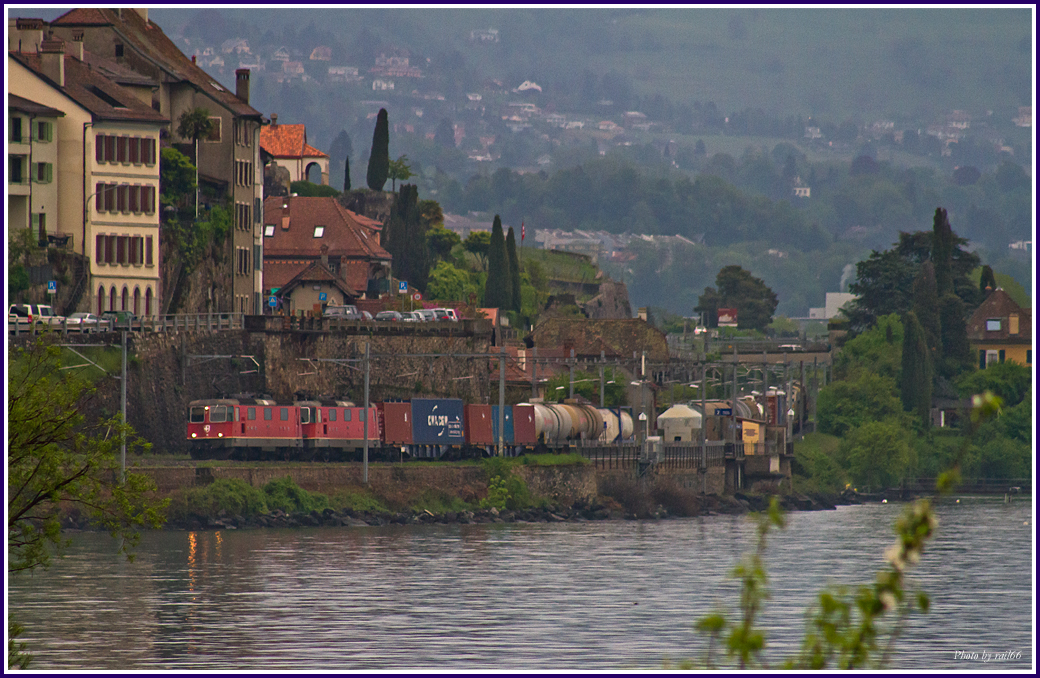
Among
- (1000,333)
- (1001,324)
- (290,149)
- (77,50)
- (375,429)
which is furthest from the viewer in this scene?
(290,149)

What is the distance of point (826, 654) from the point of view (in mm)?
16109

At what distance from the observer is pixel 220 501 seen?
273 feet

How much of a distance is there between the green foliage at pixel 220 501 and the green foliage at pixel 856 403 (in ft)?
241

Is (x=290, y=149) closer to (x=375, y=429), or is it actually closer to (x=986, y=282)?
(x=986, y=282)

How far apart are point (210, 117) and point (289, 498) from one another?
34364mm

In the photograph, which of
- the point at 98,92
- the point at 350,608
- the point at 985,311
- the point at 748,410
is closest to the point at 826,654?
the point at 350,608

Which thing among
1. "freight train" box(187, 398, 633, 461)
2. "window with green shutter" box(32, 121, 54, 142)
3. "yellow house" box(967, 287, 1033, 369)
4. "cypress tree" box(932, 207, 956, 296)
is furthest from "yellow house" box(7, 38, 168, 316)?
"yellow house" box(967, 287, 1033, 369)

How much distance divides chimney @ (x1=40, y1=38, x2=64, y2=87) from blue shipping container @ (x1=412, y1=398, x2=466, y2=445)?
2659 cm

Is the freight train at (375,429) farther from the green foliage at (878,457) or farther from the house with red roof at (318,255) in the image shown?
the green foliage at (878,457)

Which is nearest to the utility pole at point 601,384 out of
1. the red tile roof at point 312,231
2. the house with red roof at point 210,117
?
the red tile roof at point 312,231

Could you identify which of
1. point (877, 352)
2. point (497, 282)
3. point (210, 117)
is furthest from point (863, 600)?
point (877, 352)

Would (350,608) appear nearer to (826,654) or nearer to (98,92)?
(826,654)

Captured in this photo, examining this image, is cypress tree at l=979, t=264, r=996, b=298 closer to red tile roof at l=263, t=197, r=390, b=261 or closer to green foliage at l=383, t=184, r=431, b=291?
green foliage at l=383, t=184, r=431, b=291

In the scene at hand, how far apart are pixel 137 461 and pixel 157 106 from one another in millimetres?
31854
